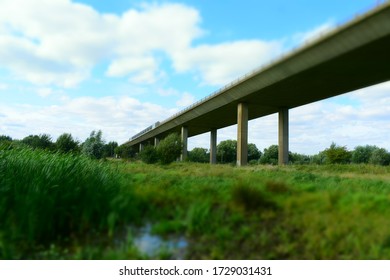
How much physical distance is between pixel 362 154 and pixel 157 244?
110462 millimetres

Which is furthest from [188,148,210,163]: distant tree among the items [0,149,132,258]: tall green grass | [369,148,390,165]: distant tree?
[0,149,132,258]: tall green grass

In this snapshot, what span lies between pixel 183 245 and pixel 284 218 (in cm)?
180

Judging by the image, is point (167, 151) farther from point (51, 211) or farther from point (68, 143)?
point (51, 211)

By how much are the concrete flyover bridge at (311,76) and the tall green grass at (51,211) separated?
67.4ft

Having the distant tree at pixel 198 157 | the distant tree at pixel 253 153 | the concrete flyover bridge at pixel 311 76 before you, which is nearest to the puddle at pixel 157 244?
the concrete flyover bridge at pixel 311 76

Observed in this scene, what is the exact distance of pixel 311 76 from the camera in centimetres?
2941

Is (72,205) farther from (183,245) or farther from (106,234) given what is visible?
(183,245)

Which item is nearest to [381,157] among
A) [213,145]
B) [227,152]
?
[227,152]

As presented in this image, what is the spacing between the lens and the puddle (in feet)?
15.8

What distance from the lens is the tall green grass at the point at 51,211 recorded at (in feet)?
17.6

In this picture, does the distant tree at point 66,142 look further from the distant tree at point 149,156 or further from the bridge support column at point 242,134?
the bridge support column at point 242,134

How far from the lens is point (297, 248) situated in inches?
186

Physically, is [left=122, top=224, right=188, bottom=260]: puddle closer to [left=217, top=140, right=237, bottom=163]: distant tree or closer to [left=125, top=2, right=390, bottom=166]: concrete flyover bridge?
[left=125, top=2, right=390, bottom=166]: concrete flyover bridge

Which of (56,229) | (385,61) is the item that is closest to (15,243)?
(56,229)
